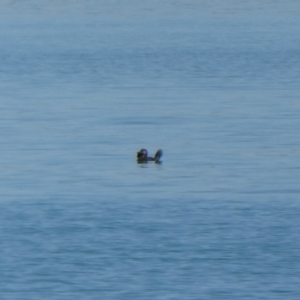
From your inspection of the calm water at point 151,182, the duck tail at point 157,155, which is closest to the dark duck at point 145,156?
the duck tail at point 157,155

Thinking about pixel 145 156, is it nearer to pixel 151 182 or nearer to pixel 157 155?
pixel 157 155

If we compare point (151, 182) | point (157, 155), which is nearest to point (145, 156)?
point (157, 155)

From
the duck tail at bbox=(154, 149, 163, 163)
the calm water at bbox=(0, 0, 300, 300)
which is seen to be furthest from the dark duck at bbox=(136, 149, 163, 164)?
the calm water at bbox=(0, 0, 300, 300)

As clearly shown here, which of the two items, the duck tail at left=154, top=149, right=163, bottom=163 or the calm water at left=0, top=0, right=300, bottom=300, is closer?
the calm water at left=0, top=0, right=300, bottom=300

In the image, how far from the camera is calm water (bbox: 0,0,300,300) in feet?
50.6

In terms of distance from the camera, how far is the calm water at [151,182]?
15.4 m

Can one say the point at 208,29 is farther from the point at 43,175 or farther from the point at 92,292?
the point at 92,292

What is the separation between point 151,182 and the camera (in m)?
20.9

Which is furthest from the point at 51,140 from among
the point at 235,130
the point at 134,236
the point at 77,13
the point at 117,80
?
the point at 77,13

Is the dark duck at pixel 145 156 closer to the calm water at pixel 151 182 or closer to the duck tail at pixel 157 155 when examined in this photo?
the duck tail at pixel 157 155

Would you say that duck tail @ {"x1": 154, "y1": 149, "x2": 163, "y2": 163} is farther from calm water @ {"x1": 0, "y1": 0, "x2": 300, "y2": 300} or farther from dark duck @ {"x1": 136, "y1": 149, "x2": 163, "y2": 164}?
calm water @ {"x1": 0, "y1": 0, "x2": 300, "y2": 300}

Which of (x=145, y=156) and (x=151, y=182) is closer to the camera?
(x=151, y=182)

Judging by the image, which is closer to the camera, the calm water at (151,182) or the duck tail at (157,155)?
the calm water at (151,182)

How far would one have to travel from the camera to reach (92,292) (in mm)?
14688
